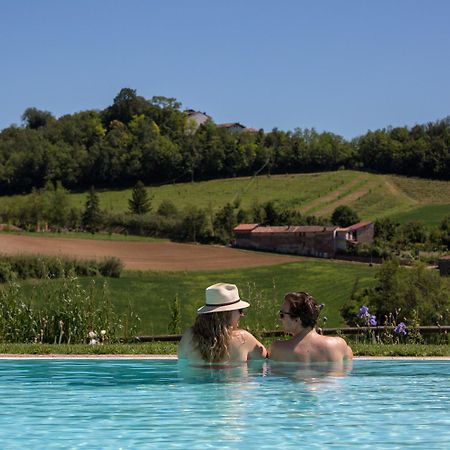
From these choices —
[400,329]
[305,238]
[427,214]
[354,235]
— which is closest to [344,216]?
[427,214]

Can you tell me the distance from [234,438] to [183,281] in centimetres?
6655

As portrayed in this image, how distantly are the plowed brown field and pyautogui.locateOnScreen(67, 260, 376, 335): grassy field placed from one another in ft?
8.36

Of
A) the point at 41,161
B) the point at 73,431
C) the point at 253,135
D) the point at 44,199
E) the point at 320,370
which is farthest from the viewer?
the point at 253,135

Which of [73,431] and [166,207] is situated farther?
[166,207]

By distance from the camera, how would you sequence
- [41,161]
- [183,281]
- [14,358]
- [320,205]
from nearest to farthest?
[14,358]
[183,281]
[320,205]
[41,161]

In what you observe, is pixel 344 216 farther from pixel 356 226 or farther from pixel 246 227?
pixel 246 227

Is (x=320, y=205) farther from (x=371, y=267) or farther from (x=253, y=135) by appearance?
(x=253, y=135)

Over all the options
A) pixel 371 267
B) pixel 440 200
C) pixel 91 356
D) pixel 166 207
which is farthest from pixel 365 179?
pixel 91 356

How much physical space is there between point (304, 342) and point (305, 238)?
8942 centimetres

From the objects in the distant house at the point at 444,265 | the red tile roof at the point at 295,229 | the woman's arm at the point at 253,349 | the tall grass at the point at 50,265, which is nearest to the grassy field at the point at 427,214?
the red tile roof at the point at 295,229

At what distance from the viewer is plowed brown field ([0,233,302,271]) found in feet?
250

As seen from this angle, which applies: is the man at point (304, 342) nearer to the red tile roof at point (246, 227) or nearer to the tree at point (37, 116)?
the red tile roof at point (246, 227)

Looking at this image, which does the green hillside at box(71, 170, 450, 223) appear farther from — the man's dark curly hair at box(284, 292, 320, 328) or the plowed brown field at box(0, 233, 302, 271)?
the man's dark curly hair at box(284, 292, 320, 328)

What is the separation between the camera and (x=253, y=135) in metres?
159
